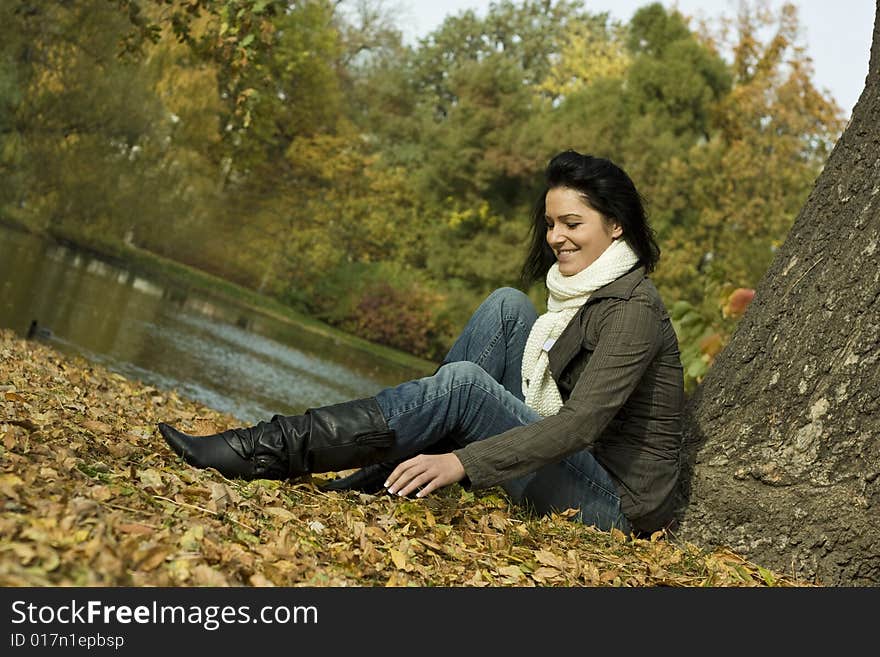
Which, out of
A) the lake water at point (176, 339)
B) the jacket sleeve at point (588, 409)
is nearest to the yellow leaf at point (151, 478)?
the jacket sleeve at point (588, 409)

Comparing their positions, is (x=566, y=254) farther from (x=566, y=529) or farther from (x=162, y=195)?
(x=162, y=195)

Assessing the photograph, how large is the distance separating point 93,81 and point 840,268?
57.9 feet

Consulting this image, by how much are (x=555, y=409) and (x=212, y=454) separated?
120cm

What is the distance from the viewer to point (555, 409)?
3686 millimetres

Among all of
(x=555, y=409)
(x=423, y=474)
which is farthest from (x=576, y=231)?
(x=423, y=474)

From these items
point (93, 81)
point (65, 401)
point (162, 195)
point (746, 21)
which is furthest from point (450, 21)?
point (65, 401)

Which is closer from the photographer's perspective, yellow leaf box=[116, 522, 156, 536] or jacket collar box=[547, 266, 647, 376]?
yellow leaf box=[116, 522, 156, 536]

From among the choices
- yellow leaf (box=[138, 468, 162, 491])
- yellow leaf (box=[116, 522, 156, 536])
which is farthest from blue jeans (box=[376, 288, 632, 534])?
yellow leaf (box=[116, 522, 156, 536])

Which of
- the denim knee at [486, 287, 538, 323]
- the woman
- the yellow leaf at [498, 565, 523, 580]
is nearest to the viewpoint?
the yellow leaf at [498, 565, 523, 580]

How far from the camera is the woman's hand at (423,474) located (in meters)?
3.04

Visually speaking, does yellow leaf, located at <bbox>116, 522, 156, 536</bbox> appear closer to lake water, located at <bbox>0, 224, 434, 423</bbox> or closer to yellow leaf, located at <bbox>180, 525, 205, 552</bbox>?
yellow leaf, located at <bbox>180, 525, 205, 552</bbox>

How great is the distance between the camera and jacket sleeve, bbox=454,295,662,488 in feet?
10.4

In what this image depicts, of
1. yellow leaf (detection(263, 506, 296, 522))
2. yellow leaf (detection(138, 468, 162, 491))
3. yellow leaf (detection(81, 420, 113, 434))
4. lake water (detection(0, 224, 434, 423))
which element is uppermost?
yellow leaf (detection(263, 506, 296, 522))

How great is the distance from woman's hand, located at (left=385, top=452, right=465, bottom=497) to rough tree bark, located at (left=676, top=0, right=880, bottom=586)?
1086 mm
